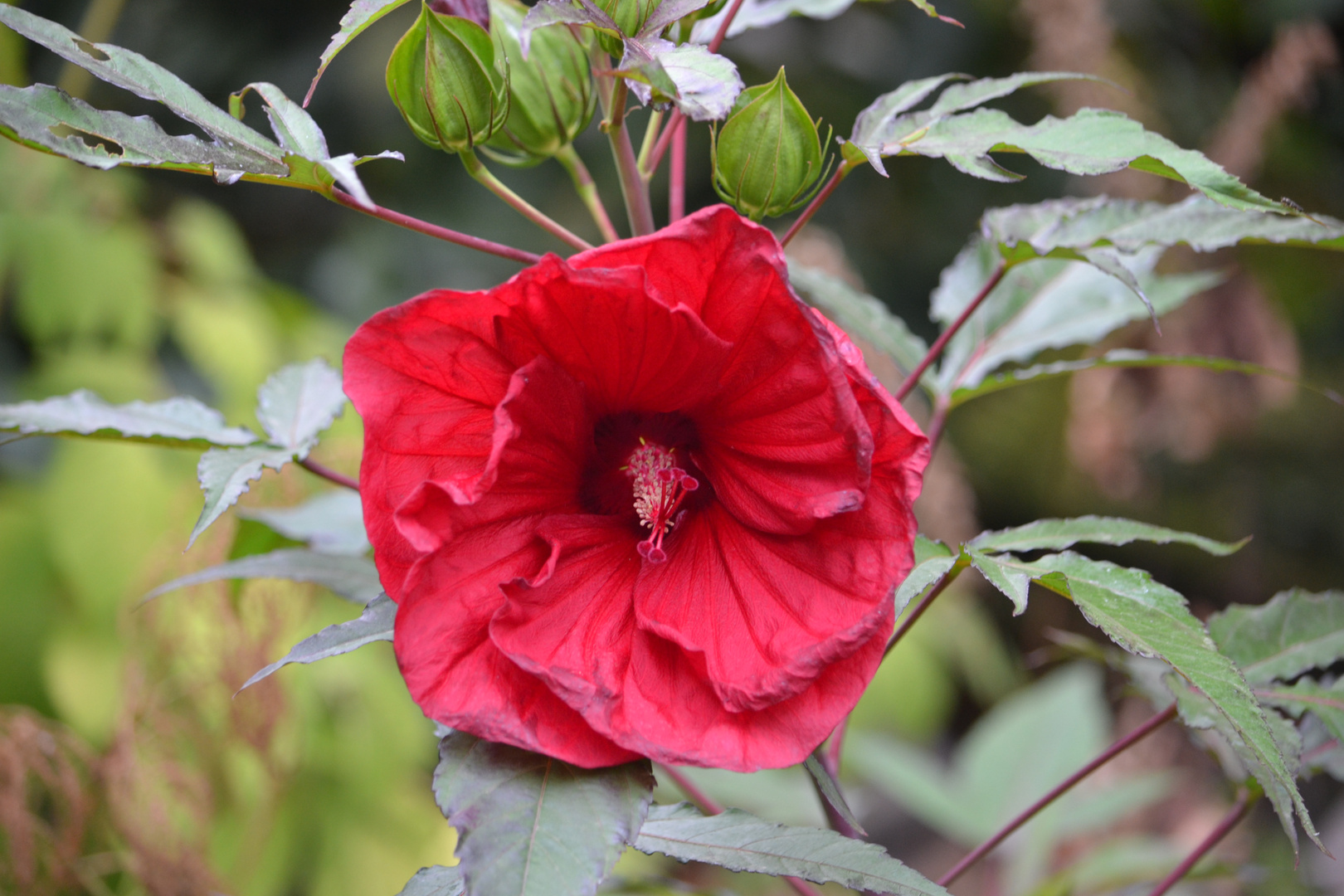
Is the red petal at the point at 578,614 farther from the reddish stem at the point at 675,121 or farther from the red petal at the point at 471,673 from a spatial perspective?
the reddish stem at the point at 675,121

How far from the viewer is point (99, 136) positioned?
1.18 ft

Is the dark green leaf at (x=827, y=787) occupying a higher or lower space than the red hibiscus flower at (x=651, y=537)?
lower

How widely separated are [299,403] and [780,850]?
1.20ft

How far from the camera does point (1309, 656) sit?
53 cm

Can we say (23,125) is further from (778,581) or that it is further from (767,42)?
(767,42)

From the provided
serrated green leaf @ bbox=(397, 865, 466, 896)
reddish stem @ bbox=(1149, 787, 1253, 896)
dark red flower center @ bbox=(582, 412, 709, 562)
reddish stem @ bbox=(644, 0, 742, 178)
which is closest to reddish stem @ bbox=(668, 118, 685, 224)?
reddish stem @ bbox=(644, 0, 742, 178)

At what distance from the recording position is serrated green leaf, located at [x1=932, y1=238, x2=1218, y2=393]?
2.13 feet

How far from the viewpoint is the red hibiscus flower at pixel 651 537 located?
357mm

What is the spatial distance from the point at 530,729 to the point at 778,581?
11cm

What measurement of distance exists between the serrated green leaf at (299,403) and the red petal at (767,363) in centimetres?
25

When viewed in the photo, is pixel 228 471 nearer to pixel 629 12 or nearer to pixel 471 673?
pixel 471 673

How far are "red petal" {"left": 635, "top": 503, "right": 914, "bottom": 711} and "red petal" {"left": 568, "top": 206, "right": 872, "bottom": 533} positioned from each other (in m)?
0.01

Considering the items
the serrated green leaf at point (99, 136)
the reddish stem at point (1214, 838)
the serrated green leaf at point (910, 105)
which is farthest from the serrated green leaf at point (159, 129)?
the reddish stem at point (1214, 838)

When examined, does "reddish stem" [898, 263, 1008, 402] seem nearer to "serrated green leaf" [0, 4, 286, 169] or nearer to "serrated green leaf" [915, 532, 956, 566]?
"serrated green leaf" [915, 532, 956, 566]
